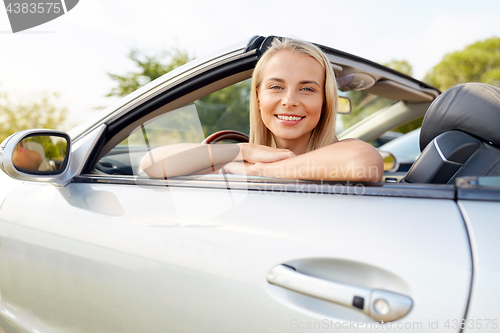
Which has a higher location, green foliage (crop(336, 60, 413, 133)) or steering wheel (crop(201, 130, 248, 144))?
steering wheel (crop(201, 130, 248, 144))

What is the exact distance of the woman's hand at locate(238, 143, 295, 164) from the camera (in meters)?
1.40

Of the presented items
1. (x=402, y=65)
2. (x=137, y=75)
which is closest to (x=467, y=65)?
(x=402, y=65)

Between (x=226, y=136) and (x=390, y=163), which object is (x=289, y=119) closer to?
(x=226, y=136)

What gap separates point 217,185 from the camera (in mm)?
1315

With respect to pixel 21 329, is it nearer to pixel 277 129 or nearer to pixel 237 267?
pixel 237 267

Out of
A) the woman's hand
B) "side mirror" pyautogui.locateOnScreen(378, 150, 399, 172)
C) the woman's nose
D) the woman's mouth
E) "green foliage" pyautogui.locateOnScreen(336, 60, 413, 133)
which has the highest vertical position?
the woman's nose

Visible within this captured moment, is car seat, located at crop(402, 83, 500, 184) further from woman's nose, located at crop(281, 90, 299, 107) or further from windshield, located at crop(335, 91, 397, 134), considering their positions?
windshield, located at crop(335, 91, 397, 134)

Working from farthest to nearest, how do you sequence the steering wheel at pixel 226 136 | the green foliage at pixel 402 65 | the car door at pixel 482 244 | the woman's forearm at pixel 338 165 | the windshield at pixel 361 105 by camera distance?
the green foliage at pixel 402 65, the windshield at pixel 361 105, the steering wheel at pixel 226 136, the woman's forearm at pixel 338 165, the car door at pixel 482 244

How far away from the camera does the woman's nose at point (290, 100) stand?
155 centimetres

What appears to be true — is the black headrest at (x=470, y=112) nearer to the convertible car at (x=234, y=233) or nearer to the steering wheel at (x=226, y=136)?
the convertible car at (x=234, y=233)

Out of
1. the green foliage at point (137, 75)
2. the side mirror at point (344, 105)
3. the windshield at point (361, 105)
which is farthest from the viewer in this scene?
the green foliage at point (137, 75)

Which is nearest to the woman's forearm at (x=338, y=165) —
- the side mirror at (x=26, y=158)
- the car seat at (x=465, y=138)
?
the car seat at (x=465, y=138)

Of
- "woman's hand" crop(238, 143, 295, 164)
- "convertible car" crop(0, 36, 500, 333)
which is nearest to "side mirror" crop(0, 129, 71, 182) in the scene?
"convertible car" crop(0, 36, 500, 333)

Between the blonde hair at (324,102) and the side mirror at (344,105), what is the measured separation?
2.37ft
